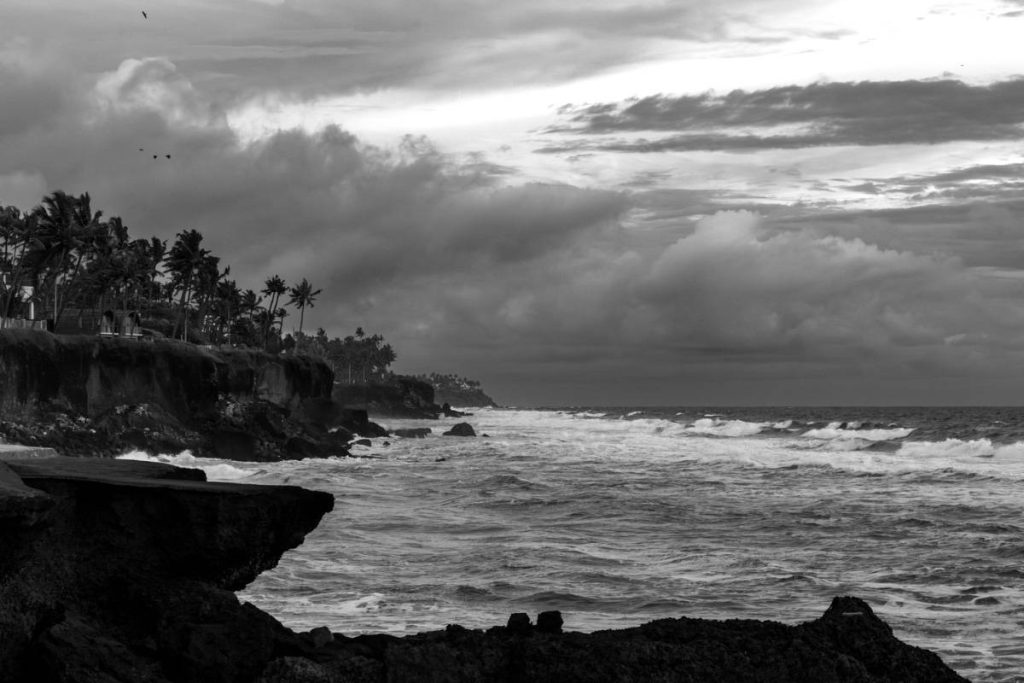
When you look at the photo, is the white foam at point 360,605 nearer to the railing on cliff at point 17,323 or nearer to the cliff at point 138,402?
the cliff at point 138,402

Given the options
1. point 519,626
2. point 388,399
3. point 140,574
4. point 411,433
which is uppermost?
point 140,574

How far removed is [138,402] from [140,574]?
4602cm

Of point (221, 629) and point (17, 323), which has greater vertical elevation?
point (17, 323)

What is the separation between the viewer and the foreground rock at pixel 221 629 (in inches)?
400

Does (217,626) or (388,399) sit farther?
(388,399)

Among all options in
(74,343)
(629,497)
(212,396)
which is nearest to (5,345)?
(74,343)

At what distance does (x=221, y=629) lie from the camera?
1070 cm

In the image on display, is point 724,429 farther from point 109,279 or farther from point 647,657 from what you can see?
point 647,657

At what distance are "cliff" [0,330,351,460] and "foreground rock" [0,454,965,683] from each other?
37.3m

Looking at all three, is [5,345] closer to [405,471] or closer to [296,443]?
[296,443]

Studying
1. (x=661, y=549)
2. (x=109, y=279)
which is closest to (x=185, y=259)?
(x=109, y=279)

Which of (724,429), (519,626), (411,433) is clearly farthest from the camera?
(724,429)

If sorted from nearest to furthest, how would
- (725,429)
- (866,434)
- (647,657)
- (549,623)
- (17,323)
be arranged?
1. (647,657)
2. (549,623)
3. (17,323)
4. (866,434)
5. (725,429)

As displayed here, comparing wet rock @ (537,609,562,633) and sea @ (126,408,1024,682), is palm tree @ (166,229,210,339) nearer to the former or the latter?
sea @ (126,408,1024,682)
